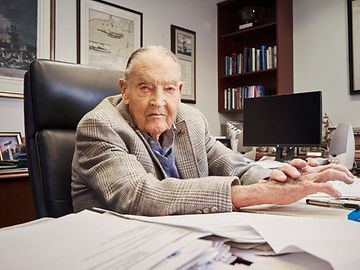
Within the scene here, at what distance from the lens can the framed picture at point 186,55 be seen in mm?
3271

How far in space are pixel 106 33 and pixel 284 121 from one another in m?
1.57

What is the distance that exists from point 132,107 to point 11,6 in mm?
1629

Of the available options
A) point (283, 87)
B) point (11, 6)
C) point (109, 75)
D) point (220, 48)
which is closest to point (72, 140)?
point (109, 75)

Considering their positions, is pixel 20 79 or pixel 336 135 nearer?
pixel 336 135

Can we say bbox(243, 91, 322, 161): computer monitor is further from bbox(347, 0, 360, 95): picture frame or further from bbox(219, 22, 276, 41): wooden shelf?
bbox(219, 22, 276, 41): wooden shelf


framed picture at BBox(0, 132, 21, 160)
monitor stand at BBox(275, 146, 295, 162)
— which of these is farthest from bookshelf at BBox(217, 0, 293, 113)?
framed picture at BBox(0, 132, 21, 160)

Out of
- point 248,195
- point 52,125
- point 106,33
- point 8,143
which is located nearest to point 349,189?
point 248,195

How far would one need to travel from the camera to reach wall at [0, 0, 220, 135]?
7.53 feet

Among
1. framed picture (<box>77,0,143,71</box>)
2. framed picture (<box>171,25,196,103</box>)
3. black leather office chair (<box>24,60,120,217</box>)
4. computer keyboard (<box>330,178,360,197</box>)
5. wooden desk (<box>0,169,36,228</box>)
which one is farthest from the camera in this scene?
framed picture (<box>171,25,196,103</box>)

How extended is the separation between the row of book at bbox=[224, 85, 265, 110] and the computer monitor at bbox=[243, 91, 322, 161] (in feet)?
4.18

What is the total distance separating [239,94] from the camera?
3.51m

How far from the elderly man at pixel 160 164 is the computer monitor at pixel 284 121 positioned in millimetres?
845

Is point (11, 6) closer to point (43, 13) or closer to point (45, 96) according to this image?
point (43, 13)

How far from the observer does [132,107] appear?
1107 millimetres
